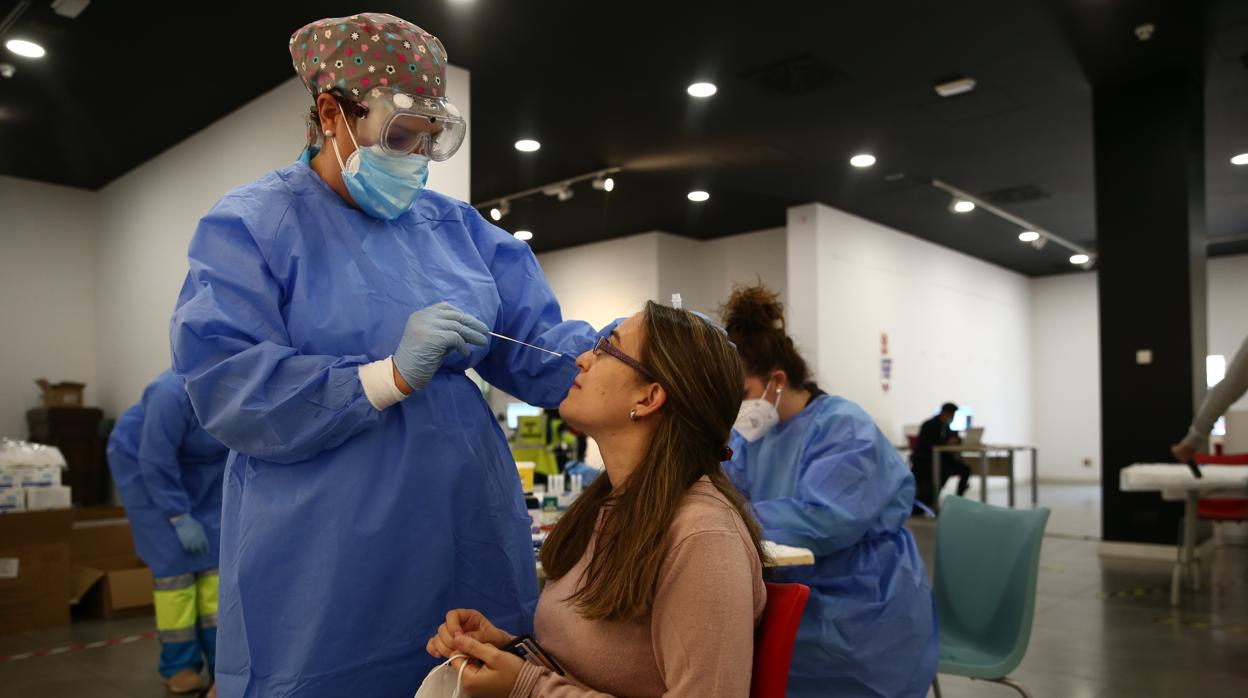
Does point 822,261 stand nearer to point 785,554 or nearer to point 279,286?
point 785,554

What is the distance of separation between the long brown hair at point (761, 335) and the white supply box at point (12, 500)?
15.6ft

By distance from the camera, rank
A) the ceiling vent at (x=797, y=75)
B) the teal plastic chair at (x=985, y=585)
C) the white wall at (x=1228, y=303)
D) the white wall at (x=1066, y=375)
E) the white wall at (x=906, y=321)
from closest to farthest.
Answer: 1. the teal plastic chair at (x=985, y=585)
2. the ceiling vent at (x=797, y=75)
3. the white wall at (x=906, y=321)
4. the white wall at (x=1228, y=303)
5. the white wall at (x=1066, y=375)

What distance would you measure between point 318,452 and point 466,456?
224mm

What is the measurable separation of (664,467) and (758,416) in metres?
1.36

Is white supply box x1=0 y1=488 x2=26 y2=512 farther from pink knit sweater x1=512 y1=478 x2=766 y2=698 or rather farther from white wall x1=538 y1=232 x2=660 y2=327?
white wall x1=538 y1=232 x2=660 y2=327

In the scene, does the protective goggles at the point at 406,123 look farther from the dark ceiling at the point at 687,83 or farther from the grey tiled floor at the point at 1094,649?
the dark ceiling at the point at 687,83

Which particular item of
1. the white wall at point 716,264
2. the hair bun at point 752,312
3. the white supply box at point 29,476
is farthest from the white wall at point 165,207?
the white wall at point 716,264

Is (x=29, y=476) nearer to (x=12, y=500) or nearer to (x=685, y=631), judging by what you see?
(x=12, y=500)

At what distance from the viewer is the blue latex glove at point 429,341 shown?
1237 millimetres

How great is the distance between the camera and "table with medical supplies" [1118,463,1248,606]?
5.34 metres

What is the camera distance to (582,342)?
1.58 metres

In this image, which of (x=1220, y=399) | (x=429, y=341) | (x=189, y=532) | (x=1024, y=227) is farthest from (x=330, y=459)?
(x=1024, y=227)

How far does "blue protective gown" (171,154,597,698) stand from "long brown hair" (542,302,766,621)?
0.65 ft

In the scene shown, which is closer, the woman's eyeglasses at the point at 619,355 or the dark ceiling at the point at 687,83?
the woman's eyeglasses at the point at 619,355
